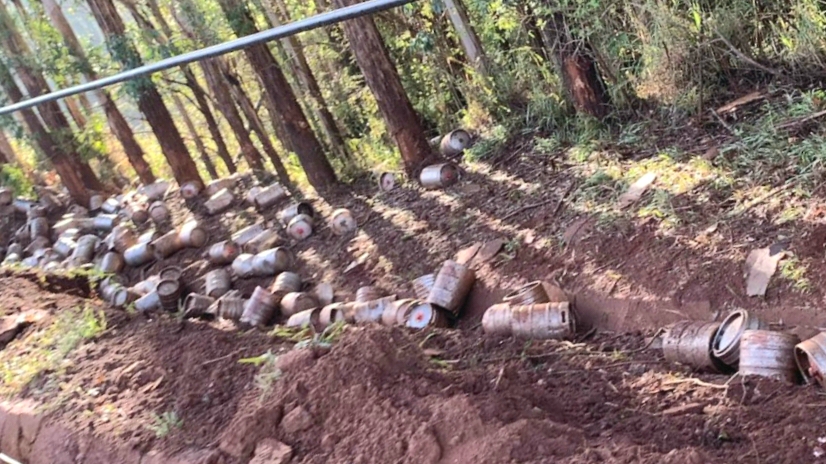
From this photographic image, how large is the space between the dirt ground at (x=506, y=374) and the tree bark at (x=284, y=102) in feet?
7.71

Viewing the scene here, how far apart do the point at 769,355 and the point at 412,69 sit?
21.8 ft

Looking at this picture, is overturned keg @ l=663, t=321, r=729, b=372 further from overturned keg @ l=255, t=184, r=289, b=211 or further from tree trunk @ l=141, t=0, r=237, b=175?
tree trunk @ l=141, t=0, r=237, b=175

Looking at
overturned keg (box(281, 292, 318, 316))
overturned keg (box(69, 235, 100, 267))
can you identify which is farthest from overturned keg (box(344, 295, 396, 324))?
overturned keg (box(69, 235, 100, 267))

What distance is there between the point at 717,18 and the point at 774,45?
1.30 ft

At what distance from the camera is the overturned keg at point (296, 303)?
19.0ft

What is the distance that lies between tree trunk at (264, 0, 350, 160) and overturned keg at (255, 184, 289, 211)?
1.35m

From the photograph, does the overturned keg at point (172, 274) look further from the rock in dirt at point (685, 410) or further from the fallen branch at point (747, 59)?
Result: the rock in dirt at point (685, 410)

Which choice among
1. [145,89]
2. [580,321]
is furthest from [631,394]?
[145,89]

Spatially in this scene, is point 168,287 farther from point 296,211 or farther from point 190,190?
point 190,190

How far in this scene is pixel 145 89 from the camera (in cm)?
938

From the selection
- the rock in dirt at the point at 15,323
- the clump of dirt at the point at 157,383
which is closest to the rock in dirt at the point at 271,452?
the clump of dirt at the point at 157,383

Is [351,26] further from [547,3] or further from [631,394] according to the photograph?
[631,394]

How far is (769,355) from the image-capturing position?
3084mm

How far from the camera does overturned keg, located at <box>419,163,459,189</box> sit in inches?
264
